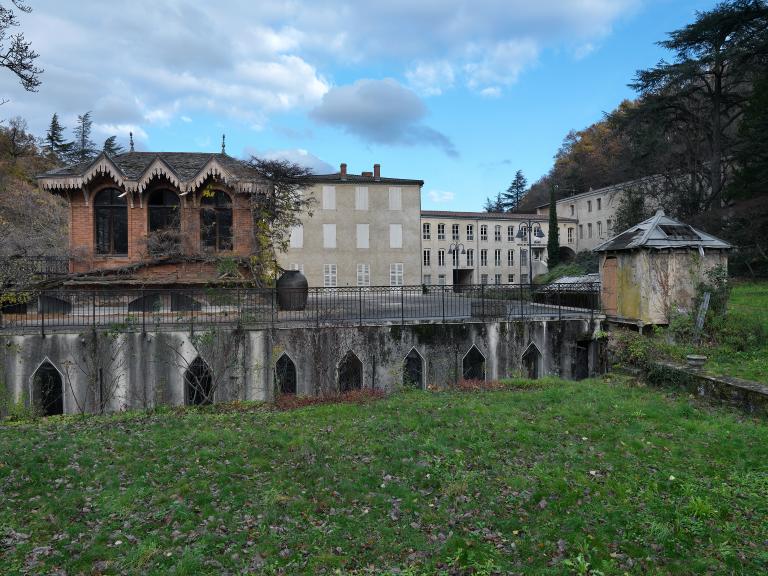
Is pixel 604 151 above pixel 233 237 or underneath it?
above

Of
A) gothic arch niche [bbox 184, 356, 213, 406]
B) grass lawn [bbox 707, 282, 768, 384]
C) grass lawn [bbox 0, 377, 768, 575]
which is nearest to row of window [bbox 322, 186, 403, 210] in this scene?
grass lawn [bbox 707, 282, 768, 384]

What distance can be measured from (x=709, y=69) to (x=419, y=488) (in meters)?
45.4

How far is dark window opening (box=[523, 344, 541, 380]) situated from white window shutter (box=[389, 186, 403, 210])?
25.6m

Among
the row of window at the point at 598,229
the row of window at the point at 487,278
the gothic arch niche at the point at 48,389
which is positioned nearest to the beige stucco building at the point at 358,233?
the row of window at the point at 487,278

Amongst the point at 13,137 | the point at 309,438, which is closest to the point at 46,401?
the point at 309,438

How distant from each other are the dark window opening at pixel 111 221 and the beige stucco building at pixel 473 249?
36896mm

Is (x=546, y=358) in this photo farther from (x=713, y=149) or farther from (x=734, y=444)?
(x=713, y=149)

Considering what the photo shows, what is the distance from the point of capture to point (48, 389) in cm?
1400

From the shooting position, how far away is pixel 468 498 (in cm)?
681

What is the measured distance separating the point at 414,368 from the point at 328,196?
27.3 metres

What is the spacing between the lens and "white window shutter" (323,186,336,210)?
40.9m

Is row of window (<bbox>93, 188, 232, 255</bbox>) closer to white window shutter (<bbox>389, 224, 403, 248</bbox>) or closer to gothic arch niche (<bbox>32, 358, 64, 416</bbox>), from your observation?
gothic arch niche (<bbox>32, 358, 64, 416</bbox>)

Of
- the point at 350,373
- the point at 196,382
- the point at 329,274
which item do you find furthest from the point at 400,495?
the point at 329,274

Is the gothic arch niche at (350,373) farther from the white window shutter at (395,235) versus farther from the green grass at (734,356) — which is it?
the white window shutter at (395,235)
